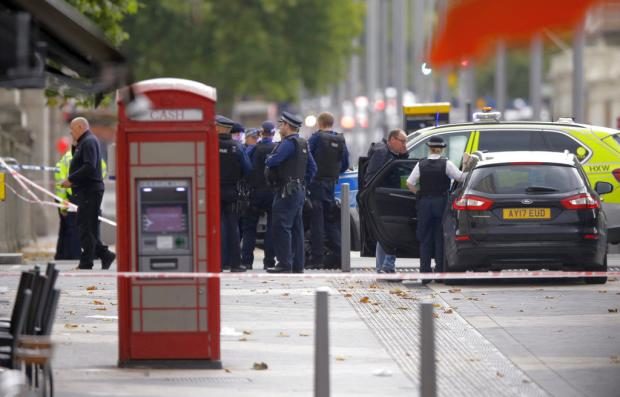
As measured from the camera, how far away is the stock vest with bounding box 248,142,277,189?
19562 millimetres

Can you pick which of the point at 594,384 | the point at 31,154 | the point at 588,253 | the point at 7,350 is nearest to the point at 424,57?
the point at 7,350

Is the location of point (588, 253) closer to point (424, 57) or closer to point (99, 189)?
point (99, 189)

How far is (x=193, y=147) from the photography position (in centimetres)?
1170

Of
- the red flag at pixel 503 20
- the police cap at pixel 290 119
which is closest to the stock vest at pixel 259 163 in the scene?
the police cap at pixel 290 119

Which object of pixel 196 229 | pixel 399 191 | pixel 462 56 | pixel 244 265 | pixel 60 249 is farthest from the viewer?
pixel 60 249

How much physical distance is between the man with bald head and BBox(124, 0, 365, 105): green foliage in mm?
36961

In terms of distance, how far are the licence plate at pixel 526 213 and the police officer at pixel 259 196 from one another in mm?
3378

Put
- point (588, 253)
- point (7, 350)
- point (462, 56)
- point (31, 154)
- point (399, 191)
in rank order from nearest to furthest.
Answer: point (462, 56), point (7, 350), point (588, 253), point (399, 191), point (31, 154)

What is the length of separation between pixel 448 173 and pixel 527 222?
3.34 feet

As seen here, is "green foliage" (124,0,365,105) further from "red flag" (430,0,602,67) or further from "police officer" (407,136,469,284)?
"red flag" (430,0,602,67)

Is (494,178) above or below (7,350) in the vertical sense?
above

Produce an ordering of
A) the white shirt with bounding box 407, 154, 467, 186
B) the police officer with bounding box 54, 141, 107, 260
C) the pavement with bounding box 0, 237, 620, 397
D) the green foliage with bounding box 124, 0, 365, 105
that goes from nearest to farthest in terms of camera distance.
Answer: the pavement with bounding box 0, 237, 620, 397, the white shirt with bounding box 407, 154, 467, 186, the police officer with bounding box 54, 141, 107, 260, the green foliage with bounding box 124, 0, 365, 105

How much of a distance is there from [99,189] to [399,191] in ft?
11.6

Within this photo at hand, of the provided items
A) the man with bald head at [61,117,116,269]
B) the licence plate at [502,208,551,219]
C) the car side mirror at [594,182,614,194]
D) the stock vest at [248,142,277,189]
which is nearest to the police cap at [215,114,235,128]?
the stock vest at [248,142,277,189]
